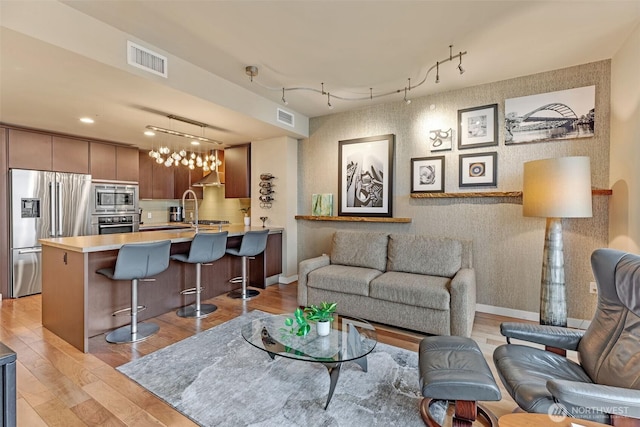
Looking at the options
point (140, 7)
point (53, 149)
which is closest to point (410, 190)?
point (140, 7)

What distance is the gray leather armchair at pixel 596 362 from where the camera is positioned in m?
1.20

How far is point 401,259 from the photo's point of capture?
3.59m

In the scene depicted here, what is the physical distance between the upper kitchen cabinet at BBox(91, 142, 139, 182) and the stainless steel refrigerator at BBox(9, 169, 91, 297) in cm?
38

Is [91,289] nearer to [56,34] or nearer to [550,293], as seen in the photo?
[56,34]

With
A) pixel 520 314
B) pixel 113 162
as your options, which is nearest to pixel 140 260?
pixel 113 162

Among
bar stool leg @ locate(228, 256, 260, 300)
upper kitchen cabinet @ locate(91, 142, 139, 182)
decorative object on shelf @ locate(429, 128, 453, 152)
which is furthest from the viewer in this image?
upper kitchen cabinet @ locate(91, 142, 139, 182)

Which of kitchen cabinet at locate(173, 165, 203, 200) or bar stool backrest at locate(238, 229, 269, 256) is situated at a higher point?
kitchen cabinet at locate(173, 165, 203, 200)

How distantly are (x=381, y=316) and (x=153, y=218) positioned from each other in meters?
5.57

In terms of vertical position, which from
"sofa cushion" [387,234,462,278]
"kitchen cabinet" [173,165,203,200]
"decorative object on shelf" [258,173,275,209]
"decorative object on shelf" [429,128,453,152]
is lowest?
"sofa cushion" [387,234,462,278]

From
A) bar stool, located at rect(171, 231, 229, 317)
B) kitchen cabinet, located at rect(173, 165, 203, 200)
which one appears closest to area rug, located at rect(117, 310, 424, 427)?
bar stool, located at rect(171, 231, 229, 317)

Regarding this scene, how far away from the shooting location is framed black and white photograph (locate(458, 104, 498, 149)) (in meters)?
3.50

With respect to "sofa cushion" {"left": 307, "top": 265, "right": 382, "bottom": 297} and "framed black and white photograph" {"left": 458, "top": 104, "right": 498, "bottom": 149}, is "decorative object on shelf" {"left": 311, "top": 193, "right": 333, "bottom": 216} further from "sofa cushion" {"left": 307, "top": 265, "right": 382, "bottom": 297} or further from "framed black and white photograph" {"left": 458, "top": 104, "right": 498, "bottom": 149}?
"framed black and white photograph" {"left": 458, "top": 104, "right": 498, "bottom": 149}

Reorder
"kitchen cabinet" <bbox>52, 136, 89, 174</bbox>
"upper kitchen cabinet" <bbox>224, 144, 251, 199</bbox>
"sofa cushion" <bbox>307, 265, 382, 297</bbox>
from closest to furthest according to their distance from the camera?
"sofa cushion" <bbox>307, 265, 382, 297</bbox> → "kitchen cabinet" <bbox>52, 136, 89, 174</bbox> → "upper kitchen cabinet" <bbox>224, 144, 251, 199</bbox>

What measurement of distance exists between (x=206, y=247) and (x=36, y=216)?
2.89m
